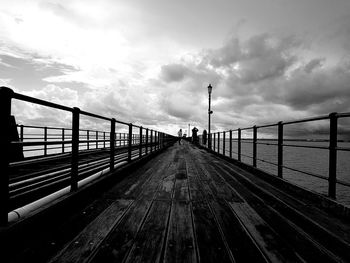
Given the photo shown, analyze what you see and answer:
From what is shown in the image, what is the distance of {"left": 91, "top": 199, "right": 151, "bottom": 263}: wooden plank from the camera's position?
5.15ft

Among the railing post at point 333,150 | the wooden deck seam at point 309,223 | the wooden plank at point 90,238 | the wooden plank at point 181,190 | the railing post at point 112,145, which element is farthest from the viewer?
the railing post at point 112,145

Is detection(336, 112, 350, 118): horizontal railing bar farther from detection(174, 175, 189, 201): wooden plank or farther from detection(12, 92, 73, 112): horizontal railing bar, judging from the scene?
detection(12, 92, 73, 112): horizontal railing bar

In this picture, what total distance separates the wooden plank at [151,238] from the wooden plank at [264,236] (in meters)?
0.92

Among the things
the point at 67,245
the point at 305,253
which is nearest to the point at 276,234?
the point at 305,253

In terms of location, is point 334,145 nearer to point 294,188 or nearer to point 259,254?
point 294,188

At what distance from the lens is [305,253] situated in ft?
5.47

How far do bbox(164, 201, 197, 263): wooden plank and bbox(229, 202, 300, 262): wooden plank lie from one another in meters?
0.63

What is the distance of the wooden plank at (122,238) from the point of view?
5.15 feet

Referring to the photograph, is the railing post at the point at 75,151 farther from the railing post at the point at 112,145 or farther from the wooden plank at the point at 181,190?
the wooden plank at the point at 181,190

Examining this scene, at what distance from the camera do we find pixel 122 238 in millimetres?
1846

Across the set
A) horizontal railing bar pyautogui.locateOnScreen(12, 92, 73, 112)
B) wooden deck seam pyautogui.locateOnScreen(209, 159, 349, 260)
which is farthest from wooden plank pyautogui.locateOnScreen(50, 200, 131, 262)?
wooden deck seam pyautogui.locateOnScreen(209, 159, 349, 260)

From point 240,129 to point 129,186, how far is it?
16.0 feet

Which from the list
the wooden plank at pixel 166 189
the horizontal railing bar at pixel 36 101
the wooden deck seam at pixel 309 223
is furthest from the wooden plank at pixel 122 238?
the wooden deck seam at pixel 309 223

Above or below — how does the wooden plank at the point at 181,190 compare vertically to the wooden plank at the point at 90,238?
below
